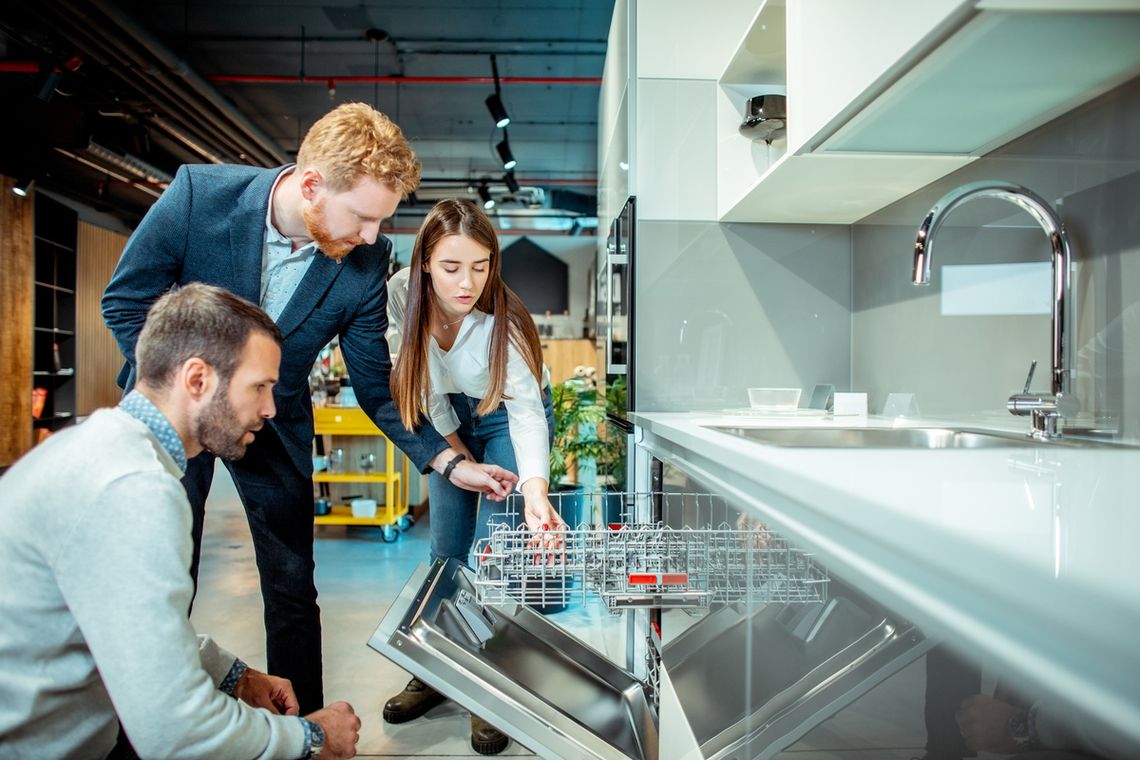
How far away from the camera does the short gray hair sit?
1086 millimetres

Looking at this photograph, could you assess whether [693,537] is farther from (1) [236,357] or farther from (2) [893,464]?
(1) [236,357]

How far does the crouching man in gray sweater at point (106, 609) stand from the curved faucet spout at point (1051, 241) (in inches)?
48.2

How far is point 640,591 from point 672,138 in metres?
1.77

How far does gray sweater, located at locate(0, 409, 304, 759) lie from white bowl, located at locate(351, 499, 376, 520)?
4081 millimetres

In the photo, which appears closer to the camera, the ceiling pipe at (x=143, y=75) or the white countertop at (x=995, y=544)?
the white countertop at (x=995, y=544)

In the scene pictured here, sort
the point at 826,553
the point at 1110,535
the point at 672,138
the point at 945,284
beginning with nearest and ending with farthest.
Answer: the point at 1110,535, the point at 826,553, the point at 945,284, the point at 672,138

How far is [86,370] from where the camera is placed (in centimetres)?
920

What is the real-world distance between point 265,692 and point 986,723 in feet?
3.80

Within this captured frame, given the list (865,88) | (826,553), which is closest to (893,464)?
(826,553)

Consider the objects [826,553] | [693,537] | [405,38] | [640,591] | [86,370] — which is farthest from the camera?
[86,370]

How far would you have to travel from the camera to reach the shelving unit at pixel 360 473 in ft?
16.4

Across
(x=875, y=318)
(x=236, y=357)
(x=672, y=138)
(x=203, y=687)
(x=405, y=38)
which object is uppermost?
(x=405, y=38)

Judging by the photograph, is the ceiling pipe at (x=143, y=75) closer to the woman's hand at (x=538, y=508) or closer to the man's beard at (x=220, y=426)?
the woman's hand at (x=538, y=508)

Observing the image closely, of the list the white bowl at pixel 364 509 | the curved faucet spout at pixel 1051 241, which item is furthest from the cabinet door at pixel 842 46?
the white bowl at pixel 364 509
